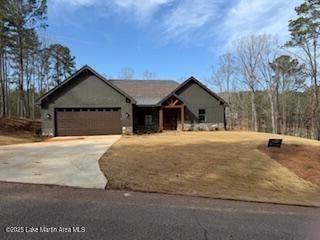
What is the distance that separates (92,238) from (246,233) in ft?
7.79

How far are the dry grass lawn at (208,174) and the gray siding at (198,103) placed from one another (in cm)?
1472

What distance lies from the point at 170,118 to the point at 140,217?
25.1 metres

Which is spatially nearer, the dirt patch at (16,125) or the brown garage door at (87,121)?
the brown garage door at (87,121)

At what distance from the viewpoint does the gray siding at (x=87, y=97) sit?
26312 millimetres

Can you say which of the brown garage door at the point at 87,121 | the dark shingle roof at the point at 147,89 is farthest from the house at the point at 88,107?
the dark shingle roof at the point at 147,89

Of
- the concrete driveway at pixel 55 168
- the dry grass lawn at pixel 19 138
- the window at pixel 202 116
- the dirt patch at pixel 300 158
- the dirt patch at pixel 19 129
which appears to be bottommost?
the dirt patch at pixel 300 158

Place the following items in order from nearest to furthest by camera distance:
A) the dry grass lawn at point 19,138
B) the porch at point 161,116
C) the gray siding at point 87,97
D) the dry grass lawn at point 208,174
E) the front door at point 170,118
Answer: the dry grass lawn at point 208,174 → the dry grass lawn at point 19,138 → the gray siding at point 87,97 → the porch at point 161,116 → the front door at point 170,118

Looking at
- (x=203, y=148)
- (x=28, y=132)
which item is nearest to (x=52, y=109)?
(x=28, y=132)

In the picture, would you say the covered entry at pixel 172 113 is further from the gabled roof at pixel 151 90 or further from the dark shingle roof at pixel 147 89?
the dark shingle roof at pixel 147 89

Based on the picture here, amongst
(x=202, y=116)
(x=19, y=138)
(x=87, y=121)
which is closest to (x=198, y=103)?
(x=202, y=116)

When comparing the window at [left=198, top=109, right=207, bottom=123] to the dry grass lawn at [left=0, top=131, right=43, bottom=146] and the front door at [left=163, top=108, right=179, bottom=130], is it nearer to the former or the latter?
the front door at [left=163, top=108, right=179, bottom=130]

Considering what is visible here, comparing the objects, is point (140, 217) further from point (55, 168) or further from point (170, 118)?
point (170, 118)

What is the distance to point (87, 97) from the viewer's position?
87.5 feet

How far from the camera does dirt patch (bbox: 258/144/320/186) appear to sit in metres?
13.0
